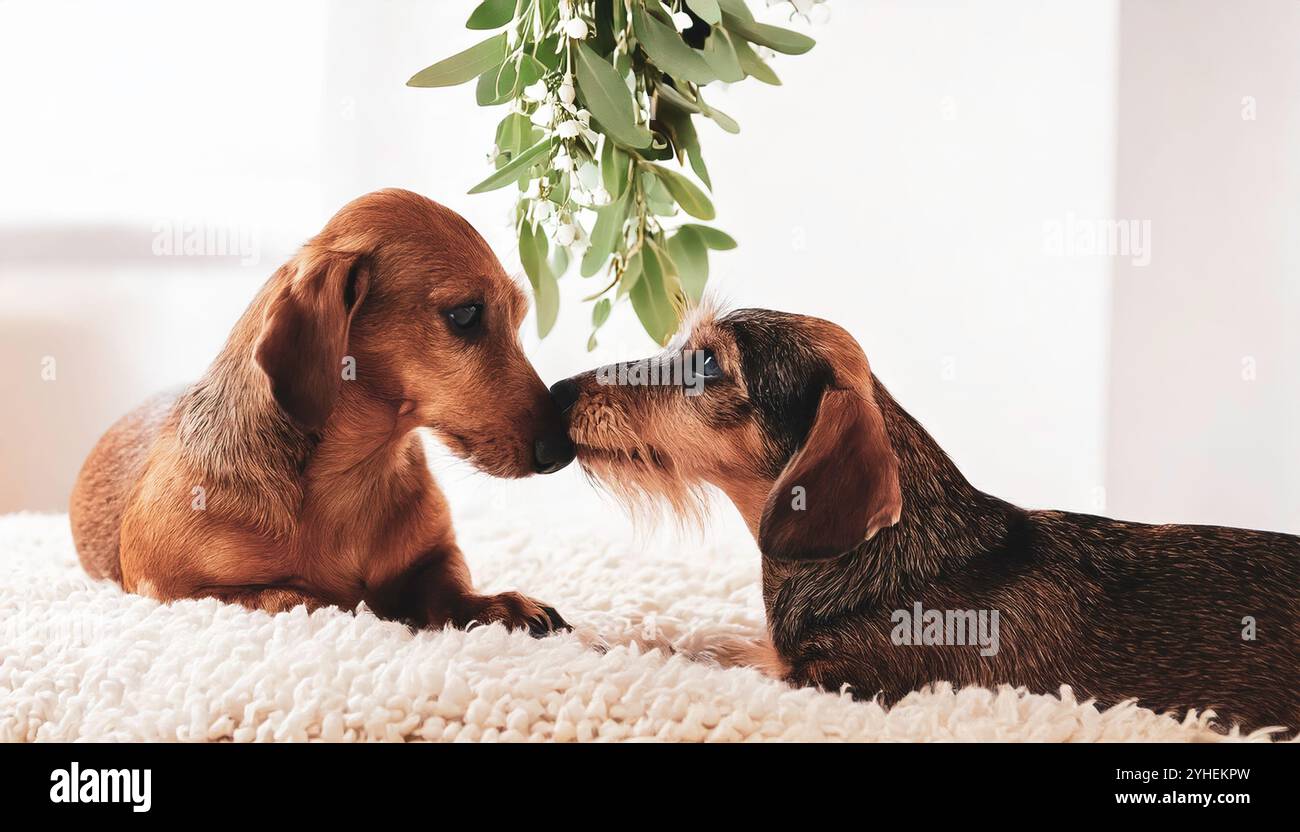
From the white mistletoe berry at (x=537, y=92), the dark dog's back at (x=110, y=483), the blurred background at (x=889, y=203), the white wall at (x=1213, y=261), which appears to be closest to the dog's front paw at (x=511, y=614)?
the blurred background at (x=889, y=203)

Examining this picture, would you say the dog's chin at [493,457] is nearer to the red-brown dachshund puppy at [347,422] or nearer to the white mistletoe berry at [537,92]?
the red-brown dachshund puppy at [347,422]

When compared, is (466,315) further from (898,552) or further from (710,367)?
(898,552)

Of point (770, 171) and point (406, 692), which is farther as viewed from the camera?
point (770, 171)

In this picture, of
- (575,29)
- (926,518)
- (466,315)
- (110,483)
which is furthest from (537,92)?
(110,483)

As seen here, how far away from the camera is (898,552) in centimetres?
117

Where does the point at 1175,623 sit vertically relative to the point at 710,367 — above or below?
below

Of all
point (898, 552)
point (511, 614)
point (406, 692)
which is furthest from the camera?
point (511, 614)

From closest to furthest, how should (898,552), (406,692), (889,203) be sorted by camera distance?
(406,692), (898,552), (889,203)

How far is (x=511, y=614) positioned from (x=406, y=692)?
0.23 meters

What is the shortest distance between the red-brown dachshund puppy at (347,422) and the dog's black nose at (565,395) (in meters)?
0.01

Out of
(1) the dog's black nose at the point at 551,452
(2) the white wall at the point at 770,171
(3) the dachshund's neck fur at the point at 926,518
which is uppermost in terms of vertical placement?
(2) the white wall at the point at 770,171

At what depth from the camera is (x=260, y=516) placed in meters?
1.23

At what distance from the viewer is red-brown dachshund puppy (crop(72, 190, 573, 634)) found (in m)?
1.18

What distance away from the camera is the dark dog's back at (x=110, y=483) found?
4.55ft
